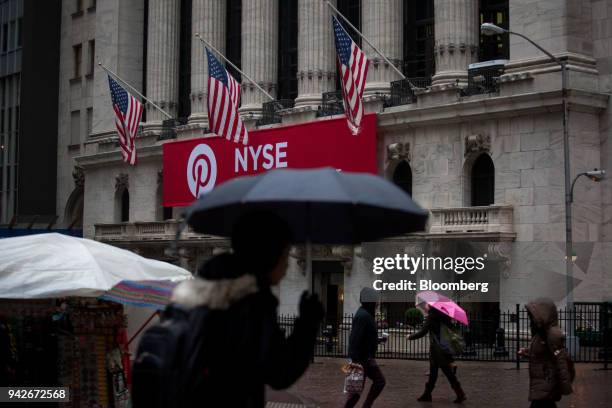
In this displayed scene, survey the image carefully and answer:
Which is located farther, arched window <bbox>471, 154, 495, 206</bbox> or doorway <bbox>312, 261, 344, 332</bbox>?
doorway <bbox>312, 261, 344, 332</bbox>

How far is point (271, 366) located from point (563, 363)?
22.2ft

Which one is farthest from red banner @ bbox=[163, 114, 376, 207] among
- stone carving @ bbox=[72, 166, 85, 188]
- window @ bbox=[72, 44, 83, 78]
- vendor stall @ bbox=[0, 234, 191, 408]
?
vendor stall @ bbox=[0, 234, 191, 408]

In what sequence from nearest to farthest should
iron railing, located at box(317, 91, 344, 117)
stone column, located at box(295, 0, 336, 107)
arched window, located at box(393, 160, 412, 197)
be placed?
arched window, located at box(393, 160, 412, 197), iron railing, located at box(317, 91, 344, 117), stone column, located at box(295, 0, 336, 107)

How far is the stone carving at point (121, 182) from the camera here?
51000 millimetres

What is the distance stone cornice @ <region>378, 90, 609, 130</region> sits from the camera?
110 ft

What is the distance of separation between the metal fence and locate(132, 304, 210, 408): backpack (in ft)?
75.3

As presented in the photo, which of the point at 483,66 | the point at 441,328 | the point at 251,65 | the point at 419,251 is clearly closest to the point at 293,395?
the point at 441,328

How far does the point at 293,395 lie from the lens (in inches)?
787

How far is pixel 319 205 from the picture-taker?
6.63m

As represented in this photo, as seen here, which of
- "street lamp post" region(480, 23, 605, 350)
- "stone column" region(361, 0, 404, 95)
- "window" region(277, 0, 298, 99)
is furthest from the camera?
"window" region(277, 0, 298, 99)

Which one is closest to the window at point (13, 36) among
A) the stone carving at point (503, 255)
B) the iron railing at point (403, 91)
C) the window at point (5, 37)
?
the window at point (5, 37)

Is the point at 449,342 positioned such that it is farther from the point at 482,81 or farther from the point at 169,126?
the point at 169,126

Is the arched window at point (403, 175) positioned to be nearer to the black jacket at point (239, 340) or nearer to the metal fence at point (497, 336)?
the metal fence at point (497, 336)

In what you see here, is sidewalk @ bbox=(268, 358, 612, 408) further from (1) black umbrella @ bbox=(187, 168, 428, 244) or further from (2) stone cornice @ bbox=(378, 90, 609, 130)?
(1) black umbrella @ bbox=(187, 168, 428, 244)
